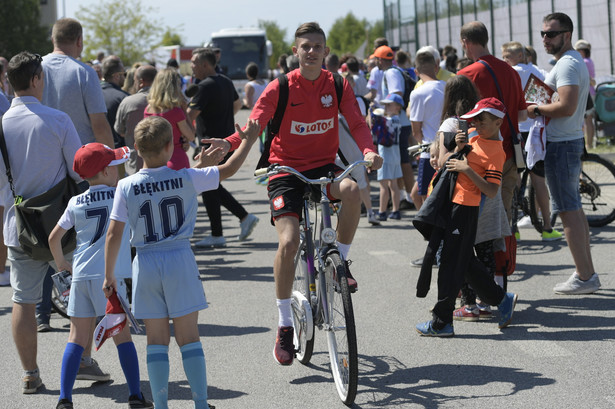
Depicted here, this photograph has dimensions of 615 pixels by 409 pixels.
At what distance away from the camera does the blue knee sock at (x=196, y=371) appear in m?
4.60

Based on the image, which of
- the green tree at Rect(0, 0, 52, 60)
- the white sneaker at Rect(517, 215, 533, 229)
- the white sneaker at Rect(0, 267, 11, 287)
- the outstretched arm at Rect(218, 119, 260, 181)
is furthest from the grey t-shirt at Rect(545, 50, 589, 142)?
the green tree at Rect(0, 0, 52, 60)

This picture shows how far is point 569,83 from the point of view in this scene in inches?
294

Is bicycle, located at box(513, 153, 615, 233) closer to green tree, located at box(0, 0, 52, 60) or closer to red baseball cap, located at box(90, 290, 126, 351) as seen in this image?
red baseball cap, located at box(90, 290, 126, 351)

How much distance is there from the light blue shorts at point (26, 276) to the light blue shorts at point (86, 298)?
60 cm

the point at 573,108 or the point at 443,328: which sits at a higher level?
the point at 573,108

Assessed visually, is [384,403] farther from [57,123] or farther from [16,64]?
[16,64]

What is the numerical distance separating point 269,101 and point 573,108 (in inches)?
117

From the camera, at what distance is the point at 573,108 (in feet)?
24.6

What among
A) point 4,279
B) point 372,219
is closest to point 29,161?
point 4,279

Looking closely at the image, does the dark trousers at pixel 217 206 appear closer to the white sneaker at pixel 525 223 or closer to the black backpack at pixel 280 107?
the white sneaker at pixel 525 223

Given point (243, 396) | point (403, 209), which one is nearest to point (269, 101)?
point (243, 396)

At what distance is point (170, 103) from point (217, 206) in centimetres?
195

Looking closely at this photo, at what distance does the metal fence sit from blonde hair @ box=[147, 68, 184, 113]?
14.6 m

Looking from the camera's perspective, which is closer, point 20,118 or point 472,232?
point 20,118
